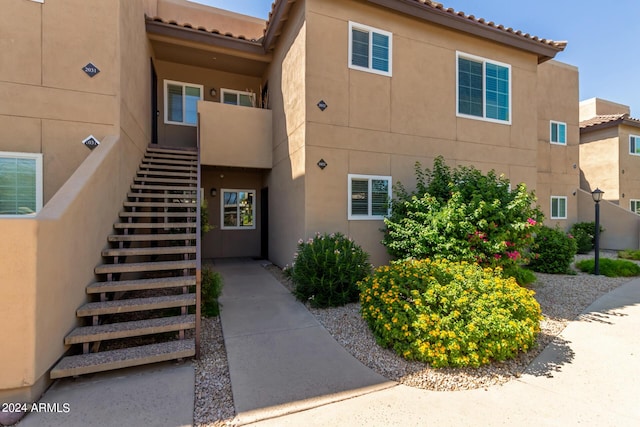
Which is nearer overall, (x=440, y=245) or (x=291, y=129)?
(x=440, y=245)

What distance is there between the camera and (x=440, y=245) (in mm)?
6215

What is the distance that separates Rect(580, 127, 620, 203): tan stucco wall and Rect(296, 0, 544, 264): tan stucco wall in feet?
36.2

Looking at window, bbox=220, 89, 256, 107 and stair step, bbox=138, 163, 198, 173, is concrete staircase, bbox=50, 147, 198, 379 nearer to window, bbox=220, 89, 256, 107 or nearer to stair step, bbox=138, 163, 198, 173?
stair step, bbox=138, 163, 198, 173

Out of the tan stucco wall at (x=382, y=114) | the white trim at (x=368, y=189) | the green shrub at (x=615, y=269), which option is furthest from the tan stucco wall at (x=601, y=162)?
the white trim at (x=368, y=189)

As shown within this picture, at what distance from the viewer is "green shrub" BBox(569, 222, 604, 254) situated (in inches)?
500

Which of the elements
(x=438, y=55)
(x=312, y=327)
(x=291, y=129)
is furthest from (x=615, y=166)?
(x=312, y=327)

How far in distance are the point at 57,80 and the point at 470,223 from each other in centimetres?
810

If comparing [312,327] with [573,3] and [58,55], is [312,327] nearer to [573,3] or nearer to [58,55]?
[58,55]

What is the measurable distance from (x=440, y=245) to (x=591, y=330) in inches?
106

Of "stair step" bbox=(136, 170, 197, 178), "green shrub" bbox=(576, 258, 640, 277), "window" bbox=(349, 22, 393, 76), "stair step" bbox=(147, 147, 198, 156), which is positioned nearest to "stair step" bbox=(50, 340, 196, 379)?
"stair step" bbox=(136, 170, 197, 178)

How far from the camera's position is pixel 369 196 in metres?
7.66

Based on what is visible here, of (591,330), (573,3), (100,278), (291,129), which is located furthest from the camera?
(573,3)

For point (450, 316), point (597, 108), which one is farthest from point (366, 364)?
point (597, 108)

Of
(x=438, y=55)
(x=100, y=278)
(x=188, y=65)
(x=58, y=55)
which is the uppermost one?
(x=188, y=65)
